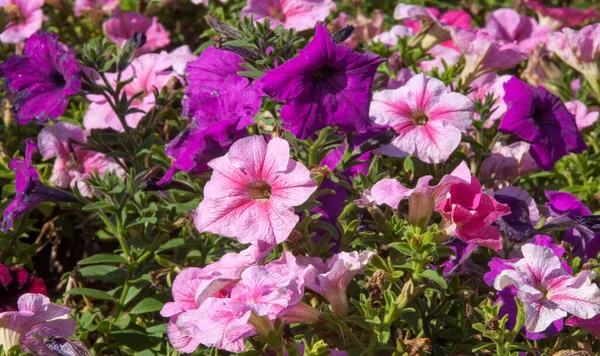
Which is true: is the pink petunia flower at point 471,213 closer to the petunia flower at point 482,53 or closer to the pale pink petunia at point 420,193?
the pale pink petunia at point 420,193

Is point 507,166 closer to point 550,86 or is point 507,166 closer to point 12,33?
point 550,86

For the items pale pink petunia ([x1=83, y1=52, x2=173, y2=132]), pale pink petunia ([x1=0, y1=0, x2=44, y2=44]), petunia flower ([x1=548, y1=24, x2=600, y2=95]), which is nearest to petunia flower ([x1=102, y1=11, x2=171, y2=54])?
pale pink petunia ([x1=0, y1=0, x2=44, y2=44])

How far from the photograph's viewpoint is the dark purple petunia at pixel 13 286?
1.95 m

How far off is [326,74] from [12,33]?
4.66 ft

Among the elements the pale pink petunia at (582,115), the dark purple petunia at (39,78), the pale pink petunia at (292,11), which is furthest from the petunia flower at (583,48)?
the dark purple petunia at (39,78)

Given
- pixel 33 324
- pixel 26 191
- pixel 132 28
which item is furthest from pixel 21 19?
pixel 33 324

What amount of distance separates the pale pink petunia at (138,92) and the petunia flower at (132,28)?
1.57 ft

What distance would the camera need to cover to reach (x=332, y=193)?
174 cm

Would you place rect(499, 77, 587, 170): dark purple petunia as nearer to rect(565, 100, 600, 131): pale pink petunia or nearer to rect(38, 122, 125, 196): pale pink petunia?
rect(565, 100, 600, 131): pale pink petunia

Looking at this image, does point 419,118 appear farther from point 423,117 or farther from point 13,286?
point 13,286

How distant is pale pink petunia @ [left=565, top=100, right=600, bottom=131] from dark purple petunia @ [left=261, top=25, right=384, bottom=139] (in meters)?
0.84

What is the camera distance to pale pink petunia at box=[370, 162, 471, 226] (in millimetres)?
1656

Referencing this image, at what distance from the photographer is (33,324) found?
170cm

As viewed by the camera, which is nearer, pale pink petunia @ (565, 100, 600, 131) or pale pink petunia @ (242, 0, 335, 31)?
pale pink petunia @ (565, 100, 600, 131)
